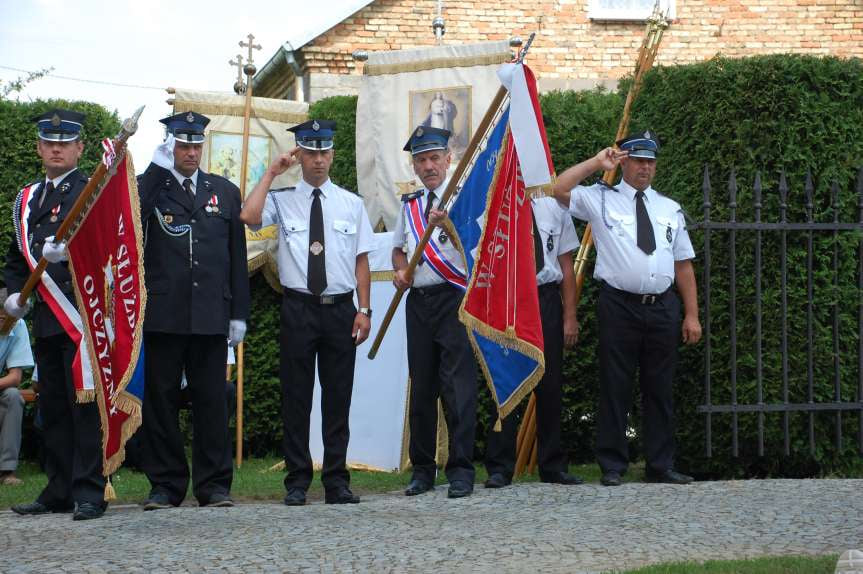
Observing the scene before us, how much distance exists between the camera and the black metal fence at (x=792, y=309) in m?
8.08

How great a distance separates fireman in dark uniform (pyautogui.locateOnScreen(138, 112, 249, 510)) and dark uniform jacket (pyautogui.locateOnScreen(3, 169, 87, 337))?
390 millimetres

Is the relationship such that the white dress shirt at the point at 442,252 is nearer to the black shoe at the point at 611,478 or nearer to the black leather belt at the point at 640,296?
the black leather belt at the point at 640,296

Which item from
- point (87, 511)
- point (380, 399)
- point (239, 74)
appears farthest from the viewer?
point (239, 74)

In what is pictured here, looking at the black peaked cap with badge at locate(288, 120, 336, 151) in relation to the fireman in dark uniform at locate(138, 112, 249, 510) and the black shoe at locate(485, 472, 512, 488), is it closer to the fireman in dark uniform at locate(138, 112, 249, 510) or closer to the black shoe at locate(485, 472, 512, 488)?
the fireman in dark uniform at locate(138, 112, 249, 510)

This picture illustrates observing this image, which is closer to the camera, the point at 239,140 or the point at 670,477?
the point at 670,477

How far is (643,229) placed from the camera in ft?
25.7

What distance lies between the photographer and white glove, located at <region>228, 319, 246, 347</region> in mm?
7211

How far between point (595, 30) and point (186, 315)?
44.4 ft

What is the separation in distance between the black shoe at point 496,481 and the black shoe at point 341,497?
2.83 ft

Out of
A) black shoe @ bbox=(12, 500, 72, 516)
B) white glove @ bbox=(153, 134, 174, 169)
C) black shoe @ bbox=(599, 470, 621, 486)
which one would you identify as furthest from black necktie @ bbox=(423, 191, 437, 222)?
black shoe @ bbox=(12, 500, 72, 516)

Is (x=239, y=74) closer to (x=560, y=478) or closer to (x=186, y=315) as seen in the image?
(x=186, y=315)

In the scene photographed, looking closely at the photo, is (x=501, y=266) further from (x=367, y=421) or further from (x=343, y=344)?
Result: (x=367, y=421)

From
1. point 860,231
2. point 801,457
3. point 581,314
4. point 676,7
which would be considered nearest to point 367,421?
point 581,314

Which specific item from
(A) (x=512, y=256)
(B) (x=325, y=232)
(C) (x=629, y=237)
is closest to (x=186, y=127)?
(B) (x=325, y=232)
